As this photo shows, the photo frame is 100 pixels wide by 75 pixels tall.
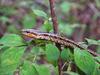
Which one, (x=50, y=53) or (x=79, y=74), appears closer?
(x=50, y=53)

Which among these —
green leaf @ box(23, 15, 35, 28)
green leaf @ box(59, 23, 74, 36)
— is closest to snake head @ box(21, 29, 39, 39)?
green leaf @ box(23, 15, 35, 28)

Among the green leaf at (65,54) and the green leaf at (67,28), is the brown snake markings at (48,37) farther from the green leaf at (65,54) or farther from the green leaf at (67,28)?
the green leaf at (67,28)

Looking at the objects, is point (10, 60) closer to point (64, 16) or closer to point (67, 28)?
point (67, 28)

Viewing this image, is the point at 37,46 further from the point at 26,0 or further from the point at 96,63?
the point at 26,0

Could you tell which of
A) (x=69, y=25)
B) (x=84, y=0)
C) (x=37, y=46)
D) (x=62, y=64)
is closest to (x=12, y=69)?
(x=37, y=46)

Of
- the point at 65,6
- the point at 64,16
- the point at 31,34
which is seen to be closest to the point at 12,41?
the point at 31,34

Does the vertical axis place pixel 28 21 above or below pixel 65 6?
below
